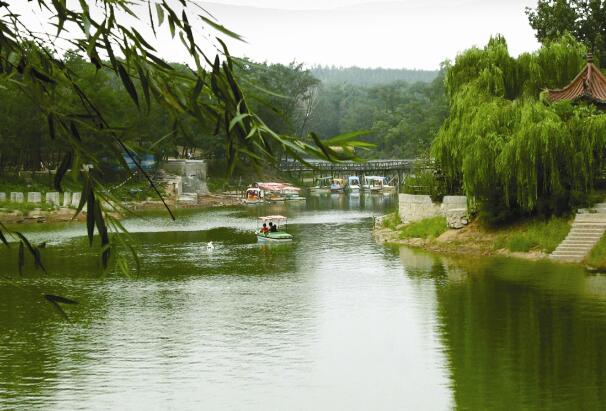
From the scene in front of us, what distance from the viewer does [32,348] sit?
20.0 m

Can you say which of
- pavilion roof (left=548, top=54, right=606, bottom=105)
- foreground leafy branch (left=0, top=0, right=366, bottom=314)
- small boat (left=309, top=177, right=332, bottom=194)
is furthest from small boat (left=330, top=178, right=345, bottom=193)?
foreground leafy branch (left=0, top=0, right=366, bottom=314)

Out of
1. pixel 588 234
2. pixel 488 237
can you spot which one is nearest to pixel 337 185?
pixel 488 237

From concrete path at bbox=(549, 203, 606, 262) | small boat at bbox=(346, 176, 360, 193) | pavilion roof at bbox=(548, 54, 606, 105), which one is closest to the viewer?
concrete path at bbox=(549, 203, 606, 262)

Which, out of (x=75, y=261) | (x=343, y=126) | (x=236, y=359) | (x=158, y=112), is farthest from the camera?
(x=343, y=126)

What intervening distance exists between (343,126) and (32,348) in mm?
131360

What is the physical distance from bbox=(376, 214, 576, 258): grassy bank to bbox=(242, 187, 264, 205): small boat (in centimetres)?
3743

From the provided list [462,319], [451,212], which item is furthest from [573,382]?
[451,212]

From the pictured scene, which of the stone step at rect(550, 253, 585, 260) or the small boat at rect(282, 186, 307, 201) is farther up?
the small boat at rect(282, 186, 307, 201)

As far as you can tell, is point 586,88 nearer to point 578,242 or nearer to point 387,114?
point 578,242

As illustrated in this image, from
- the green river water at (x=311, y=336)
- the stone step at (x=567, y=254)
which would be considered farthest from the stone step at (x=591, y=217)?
the green river water at (x=311, y=336)

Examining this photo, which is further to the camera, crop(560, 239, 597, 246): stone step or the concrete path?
crop(560, 239, 597, 246): stone step

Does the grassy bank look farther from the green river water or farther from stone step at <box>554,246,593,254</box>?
the green river water

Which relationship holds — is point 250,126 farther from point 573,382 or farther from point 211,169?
point 211,169

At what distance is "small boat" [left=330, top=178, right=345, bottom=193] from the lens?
319 feet
